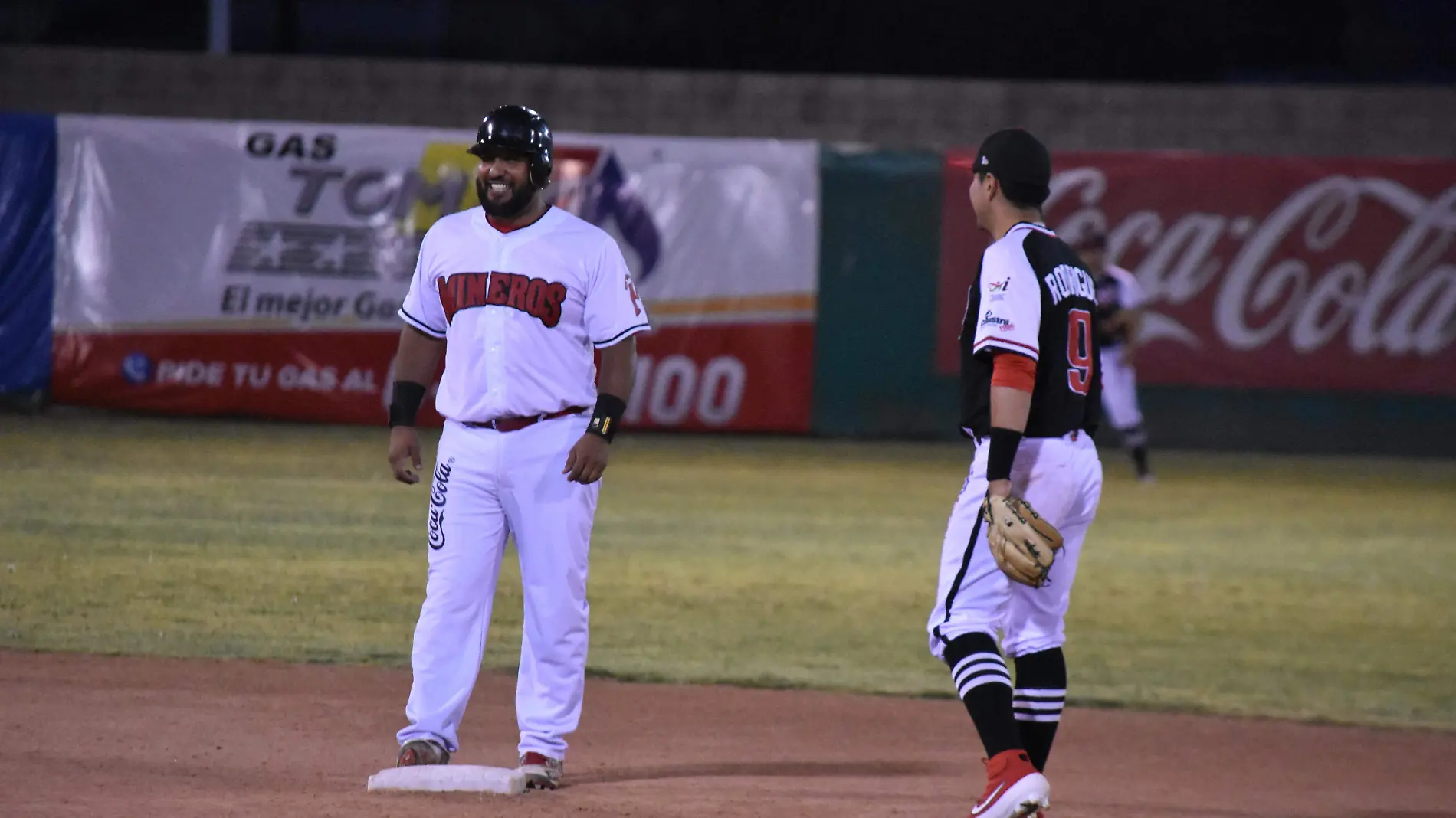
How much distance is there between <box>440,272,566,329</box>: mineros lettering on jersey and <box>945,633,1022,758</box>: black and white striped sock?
1.49 meters

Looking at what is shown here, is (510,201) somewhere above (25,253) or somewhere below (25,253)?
below

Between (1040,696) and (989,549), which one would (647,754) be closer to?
(1040,696)

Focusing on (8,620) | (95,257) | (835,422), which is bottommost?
(8,620)

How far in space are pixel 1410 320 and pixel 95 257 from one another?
12455 mm

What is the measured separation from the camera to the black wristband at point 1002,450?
4.84 m

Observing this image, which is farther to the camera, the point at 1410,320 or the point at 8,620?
the point at 1410,320

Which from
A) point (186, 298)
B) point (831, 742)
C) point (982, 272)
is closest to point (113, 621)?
point (831, 742)

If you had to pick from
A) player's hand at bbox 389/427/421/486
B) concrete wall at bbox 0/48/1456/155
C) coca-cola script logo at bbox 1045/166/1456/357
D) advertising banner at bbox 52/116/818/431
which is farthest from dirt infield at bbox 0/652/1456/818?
concrete wall at bbox 0/48/1456/155

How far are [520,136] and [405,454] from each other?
1.01 metres

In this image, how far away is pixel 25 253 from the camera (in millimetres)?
17562

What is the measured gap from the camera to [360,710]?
6.69m

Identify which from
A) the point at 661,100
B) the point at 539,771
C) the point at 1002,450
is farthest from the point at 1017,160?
the point at 661,100

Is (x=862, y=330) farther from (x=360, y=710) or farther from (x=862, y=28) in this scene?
(x=360, y=710)

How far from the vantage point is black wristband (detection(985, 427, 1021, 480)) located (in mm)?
4844
